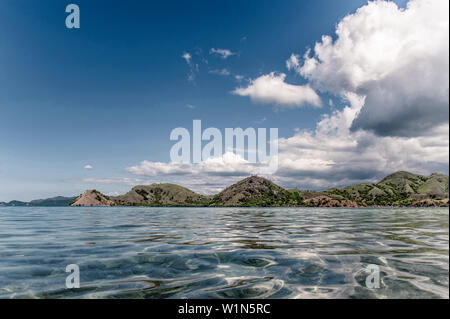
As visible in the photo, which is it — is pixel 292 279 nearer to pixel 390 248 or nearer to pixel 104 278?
pixel 104 278

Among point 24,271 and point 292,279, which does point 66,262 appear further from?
point 292,279

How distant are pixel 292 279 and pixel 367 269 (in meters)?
4.17

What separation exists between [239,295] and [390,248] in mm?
13808

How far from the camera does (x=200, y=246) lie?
19.7 m

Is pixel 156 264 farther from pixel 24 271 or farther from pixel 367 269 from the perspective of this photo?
pixel 367 269

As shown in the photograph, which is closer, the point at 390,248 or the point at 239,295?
the point at 239,295

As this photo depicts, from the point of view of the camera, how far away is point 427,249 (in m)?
17.3
